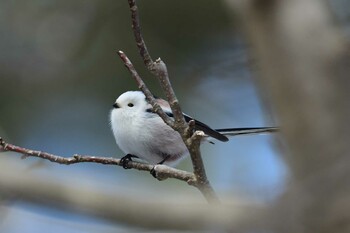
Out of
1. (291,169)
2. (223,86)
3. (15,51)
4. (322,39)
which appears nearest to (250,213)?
(291,169)

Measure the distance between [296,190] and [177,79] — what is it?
2.27 m

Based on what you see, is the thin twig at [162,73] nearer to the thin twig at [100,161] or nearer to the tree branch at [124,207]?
the thin twig at [100,161]

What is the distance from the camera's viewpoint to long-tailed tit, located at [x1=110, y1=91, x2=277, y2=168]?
5.45ft

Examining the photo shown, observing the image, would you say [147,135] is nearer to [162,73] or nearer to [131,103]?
[131,103]

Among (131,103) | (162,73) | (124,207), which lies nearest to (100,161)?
(162,73)

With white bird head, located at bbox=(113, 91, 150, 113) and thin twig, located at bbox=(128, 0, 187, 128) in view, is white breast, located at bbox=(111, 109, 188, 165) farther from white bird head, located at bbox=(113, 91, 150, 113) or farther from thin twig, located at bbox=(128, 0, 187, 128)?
thin twig, located at bbox=(128, 0, 187, 128)

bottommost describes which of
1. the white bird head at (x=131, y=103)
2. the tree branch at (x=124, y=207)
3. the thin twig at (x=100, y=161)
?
the tree branch at (x=124, y=207)

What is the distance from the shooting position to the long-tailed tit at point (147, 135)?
1661 millimetres

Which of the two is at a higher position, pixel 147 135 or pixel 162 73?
pixel 147 135

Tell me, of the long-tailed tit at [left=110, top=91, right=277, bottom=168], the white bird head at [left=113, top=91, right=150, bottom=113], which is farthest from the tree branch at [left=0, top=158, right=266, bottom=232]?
the white bird head at [left=113, top=91, right=150, bottom=113]

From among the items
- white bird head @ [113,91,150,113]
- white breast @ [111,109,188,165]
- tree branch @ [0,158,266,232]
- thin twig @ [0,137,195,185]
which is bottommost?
tree branch @ [0,158,266,232]

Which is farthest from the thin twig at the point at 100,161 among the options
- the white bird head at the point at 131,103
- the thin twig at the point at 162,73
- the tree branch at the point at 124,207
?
the white bird head at the point at 131,103

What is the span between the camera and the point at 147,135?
171 centimetres

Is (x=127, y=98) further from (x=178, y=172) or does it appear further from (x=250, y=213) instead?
(x=250, y=213)
